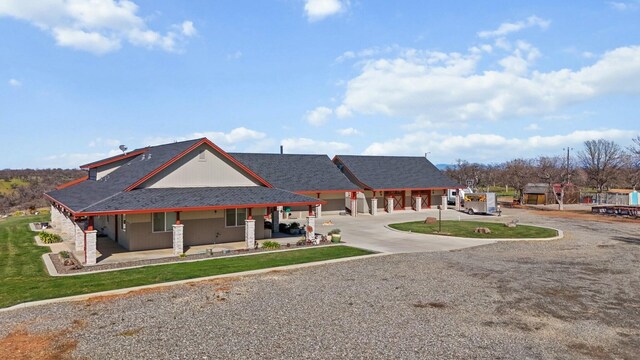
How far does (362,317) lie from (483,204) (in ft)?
117

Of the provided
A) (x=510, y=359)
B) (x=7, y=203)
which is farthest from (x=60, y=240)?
(x=7, y=203)

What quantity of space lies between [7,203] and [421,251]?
65.5 metres

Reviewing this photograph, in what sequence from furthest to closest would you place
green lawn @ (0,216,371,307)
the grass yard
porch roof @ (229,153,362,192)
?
the grass yard < porch roof @ (229,153,362,192) < green lawn @ (0,216,371,307)

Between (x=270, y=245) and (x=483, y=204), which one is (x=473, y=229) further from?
(x=270, y=245)

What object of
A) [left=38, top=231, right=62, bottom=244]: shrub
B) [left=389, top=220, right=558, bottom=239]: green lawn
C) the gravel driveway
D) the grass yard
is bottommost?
the gravel driveway

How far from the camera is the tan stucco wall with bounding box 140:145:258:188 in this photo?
24750 millimetres

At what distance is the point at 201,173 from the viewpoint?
85.1 ft

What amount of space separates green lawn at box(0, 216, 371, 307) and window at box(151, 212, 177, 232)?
4.80 metres

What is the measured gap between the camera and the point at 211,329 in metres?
11.3

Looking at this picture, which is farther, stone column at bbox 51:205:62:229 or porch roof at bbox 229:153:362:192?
porch roof at bbox 229:153:362:192

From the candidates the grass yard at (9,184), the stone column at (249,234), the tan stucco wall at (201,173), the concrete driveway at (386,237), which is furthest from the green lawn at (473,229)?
the grass yard at (9,184)

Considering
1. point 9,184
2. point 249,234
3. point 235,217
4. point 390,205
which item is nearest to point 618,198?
point 390,205

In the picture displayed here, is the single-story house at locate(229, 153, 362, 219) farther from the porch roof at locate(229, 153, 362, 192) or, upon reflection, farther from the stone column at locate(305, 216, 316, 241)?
the stone column at locate(305, 216, 316, 241)

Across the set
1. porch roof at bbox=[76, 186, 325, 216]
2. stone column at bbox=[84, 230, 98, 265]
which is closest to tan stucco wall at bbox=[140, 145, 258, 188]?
porch roof at bbox=[76, 186, 325, 216]
